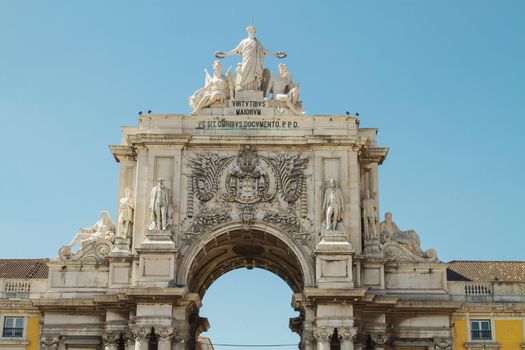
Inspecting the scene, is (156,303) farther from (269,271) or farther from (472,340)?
(472,340)

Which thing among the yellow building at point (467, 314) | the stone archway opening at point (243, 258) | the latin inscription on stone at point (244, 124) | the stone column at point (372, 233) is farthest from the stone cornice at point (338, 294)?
the latin inscription on stone at point (244, 124)

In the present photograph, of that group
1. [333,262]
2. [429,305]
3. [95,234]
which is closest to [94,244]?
[95,234]

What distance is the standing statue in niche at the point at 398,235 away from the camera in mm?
46781

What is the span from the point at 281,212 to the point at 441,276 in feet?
25.2

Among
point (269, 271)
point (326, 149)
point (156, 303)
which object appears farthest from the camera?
point (269, 271)

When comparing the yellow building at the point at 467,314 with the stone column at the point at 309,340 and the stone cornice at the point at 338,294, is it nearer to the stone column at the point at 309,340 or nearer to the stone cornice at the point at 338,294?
the stone cornice at the point at 338,294

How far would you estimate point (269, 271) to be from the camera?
172 ft

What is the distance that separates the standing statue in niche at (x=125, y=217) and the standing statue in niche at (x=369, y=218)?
411 inches

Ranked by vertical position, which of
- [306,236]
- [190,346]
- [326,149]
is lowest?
[190,346]

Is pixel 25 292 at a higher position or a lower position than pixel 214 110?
lower

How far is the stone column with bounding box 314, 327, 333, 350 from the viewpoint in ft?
141

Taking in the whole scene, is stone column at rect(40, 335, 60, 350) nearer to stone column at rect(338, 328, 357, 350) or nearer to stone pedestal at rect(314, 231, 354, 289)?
stone pedestal at rect(314, 231, 354, 289)

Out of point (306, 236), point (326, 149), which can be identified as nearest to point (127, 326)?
point (306, 236)

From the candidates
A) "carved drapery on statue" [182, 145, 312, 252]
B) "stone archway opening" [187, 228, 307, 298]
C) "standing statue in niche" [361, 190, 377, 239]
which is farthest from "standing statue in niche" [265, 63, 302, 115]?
"stone archway opening" [187, 228, 307, 298]
